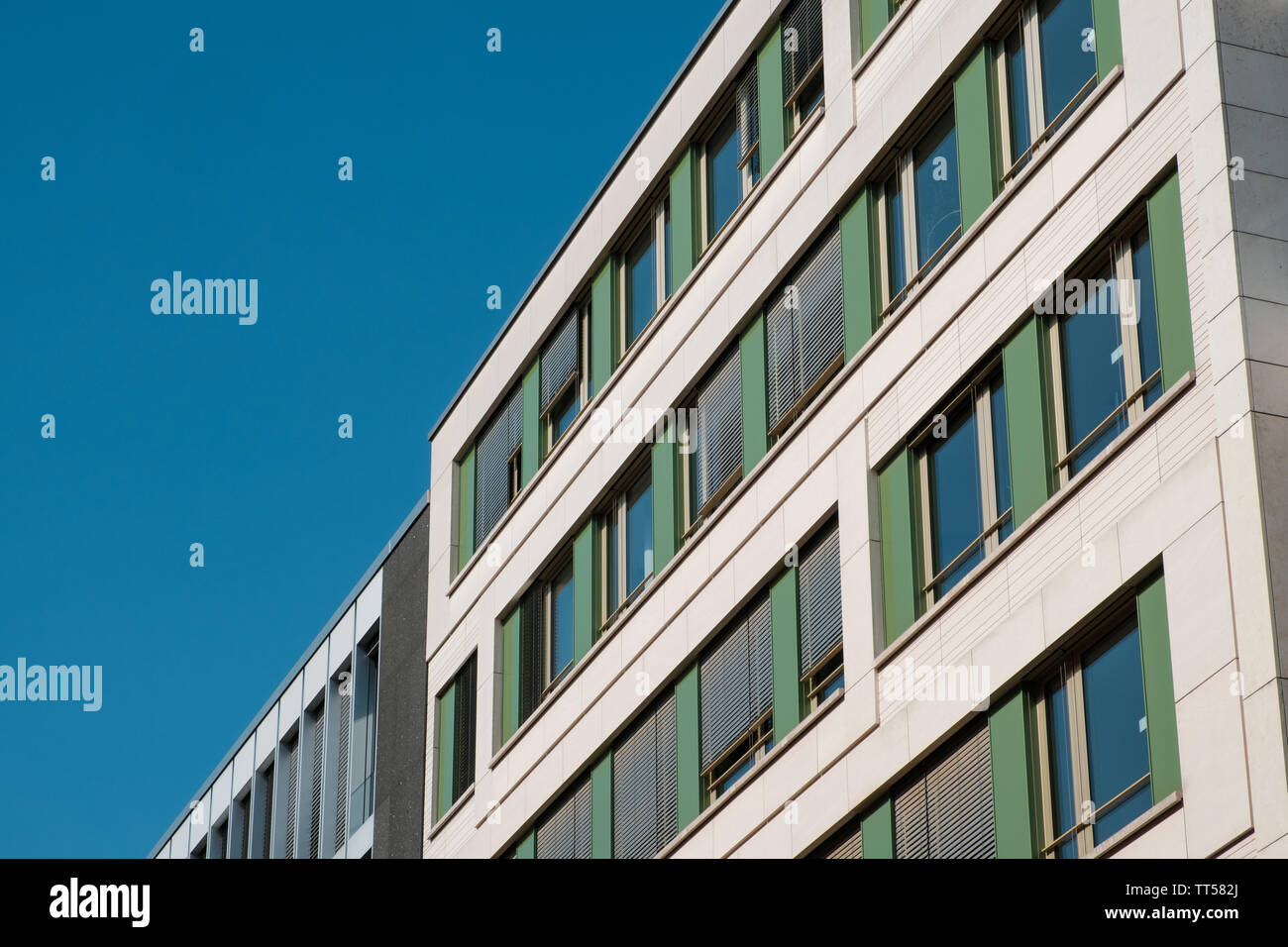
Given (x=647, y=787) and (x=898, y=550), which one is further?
(x=647, y=787)

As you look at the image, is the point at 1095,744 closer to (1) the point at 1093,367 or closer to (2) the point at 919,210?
(1) the point at 1093,367

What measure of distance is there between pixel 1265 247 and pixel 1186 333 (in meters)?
1.06

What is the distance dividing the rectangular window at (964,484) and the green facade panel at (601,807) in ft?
26.4

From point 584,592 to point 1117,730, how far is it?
1338 centimetres

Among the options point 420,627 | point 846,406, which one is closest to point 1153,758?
point 846,406

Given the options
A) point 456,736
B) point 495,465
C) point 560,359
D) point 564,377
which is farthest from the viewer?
point 495,465

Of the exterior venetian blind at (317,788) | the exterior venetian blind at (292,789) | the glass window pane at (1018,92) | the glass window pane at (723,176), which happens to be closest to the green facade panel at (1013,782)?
the glass window pane at (1018,92)

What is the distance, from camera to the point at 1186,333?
66.2ft

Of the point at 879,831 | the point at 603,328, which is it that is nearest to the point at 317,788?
the point at 603,328

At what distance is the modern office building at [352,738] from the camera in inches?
1481

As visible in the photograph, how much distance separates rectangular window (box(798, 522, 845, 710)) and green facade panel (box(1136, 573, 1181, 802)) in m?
5.85

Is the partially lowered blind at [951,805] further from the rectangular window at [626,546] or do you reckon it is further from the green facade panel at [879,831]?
the rectangular window at [626,546]

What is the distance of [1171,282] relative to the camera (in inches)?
806
